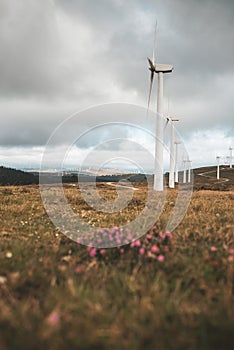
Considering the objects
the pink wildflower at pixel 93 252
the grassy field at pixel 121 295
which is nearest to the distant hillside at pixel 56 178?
the pink wildflower at pixel 93 252

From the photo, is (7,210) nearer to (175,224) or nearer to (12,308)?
(175,224)

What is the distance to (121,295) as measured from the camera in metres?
4.13

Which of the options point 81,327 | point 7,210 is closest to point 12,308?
point 81,327

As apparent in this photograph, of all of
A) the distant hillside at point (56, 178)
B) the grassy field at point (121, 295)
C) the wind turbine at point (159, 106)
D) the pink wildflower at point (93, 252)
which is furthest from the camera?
the wind turbine at point (159, 106)

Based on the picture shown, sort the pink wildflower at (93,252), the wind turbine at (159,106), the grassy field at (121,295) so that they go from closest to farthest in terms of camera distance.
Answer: the grassy field at (121,295) → the pink wildflower at (93,252) → the wind turbine at (159,106)

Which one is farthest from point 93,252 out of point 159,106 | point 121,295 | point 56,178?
point 159,106

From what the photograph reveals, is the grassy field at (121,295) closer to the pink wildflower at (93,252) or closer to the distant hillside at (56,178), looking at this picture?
the pink wildflower at (93,252)

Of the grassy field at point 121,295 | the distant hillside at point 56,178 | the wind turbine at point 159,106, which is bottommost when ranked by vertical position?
the grassy field at point 121,295

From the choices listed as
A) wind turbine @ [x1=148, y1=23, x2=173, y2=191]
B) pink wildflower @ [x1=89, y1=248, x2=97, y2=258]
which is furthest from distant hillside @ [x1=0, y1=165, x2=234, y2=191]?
pink wildflower @ [x1=89, y1=248, x2=97, y2=258]

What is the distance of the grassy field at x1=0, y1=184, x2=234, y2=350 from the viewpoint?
309cm

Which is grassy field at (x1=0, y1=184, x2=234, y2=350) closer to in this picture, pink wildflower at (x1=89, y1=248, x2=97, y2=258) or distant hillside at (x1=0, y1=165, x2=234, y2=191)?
pink wildflower at (x1=89, y1=248, x2=97, y2=258)

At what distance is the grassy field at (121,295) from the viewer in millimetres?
3094

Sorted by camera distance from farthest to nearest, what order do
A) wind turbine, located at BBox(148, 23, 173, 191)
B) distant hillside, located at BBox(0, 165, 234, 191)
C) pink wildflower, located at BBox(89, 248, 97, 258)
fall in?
1. wind turbine, located at BBox(148, 23, 173, 191)
2. distant hillside, located at BBox(0, 165, 234, 191)
3. pink wildflower, located at BBox(89, 248, 97, 258)

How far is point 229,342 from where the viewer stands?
3.06 meters
